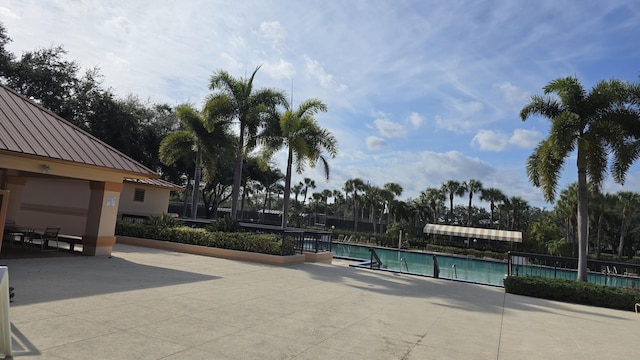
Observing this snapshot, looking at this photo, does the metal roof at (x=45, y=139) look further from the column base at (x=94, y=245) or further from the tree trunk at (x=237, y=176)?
the tree trunk at (x=237, y=176)

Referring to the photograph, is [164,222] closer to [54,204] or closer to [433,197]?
[54,204]

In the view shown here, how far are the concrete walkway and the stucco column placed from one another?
2.16 ft

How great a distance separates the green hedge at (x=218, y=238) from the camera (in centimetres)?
1521

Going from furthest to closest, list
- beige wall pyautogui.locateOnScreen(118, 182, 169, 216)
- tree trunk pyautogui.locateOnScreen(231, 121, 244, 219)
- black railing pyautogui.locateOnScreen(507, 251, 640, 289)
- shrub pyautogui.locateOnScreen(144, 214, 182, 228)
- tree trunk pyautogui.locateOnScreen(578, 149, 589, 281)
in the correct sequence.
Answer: beige wall pyautogui.locateOnScreen(118, 182, 169, 216) → tree trunk pyautogui.locateOnScreen(231, 121, 244, 219) → shrub pyautogui.locateOnScreen(144, 214, 182, 228) → black railing pyautogui.locateOnScreen(507, 251, 640, 289) → tree trunk pyautogui.locateOnScreen(578, 149, 589, 281)

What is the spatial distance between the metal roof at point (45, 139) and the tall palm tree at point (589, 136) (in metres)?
13.4

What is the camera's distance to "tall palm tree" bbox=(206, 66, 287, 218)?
792 inches

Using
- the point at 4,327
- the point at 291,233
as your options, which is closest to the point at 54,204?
the point at 291,233

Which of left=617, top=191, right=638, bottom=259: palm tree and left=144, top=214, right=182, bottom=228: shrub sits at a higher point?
left=617, top=191, right=638, bottom=259: palm tree

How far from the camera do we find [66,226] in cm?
1897

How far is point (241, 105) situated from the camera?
2058 centimetres

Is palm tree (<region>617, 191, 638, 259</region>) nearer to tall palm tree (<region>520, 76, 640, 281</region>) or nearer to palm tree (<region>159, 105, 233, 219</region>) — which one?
tall palm tree (<region>520, 76, 640, 281</region>)

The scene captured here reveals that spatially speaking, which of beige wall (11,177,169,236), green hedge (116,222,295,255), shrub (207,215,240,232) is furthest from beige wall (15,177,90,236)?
shrub (207,215,240,232)

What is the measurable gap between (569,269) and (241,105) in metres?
18.7

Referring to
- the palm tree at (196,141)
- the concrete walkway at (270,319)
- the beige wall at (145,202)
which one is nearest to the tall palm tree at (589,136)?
the concrete walkway at (270,319)
